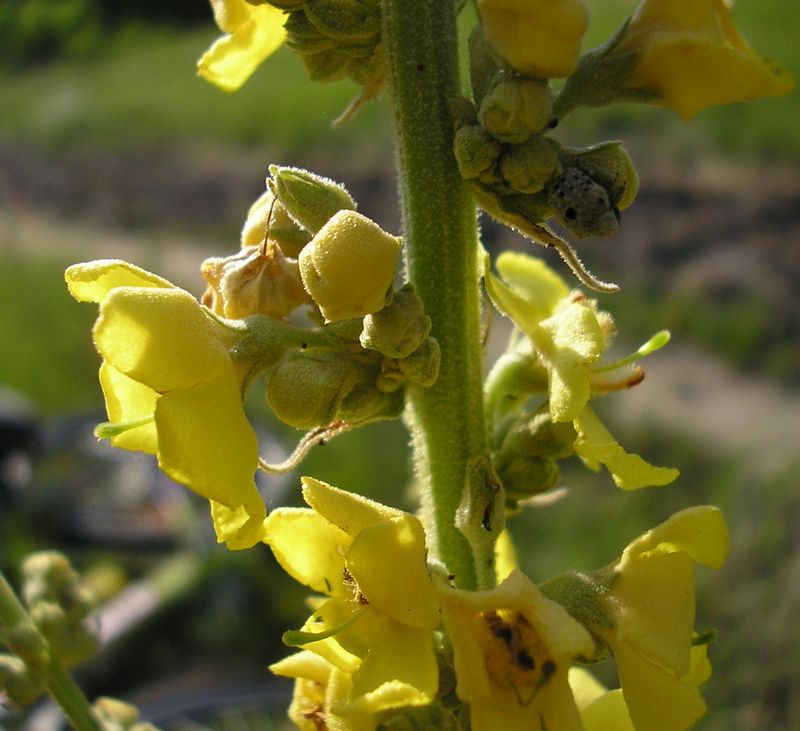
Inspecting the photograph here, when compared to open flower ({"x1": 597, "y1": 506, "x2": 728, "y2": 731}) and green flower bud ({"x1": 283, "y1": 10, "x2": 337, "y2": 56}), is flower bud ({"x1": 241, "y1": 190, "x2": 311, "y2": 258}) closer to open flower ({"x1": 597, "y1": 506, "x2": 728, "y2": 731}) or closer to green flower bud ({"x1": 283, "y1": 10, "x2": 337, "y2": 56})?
green flower bud ({"x1": 283, "y1": 10, "x2": 337, "y2": 56})

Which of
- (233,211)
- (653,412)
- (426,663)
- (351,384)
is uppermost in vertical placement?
(351,384)

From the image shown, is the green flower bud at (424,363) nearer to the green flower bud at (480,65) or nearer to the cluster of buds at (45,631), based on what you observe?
the green flower bud at (480,65)

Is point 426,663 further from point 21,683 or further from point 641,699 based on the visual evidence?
point 21,683

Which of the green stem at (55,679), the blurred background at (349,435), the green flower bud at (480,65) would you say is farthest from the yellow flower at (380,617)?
the blurred background at (349,435)

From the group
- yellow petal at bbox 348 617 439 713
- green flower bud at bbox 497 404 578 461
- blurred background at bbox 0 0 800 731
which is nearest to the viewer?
yellow petal at bbox 348 617 439 713

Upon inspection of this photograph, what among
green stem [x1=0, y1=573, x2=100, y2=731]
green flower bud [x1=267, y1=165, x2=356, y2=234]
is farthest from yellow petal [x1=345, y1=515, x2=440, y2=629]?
green stem [x1=0, y1=573, x2=100, y2=731]

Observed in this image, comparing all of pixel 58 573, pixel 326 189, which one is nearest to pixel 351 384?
pixel 326 189
